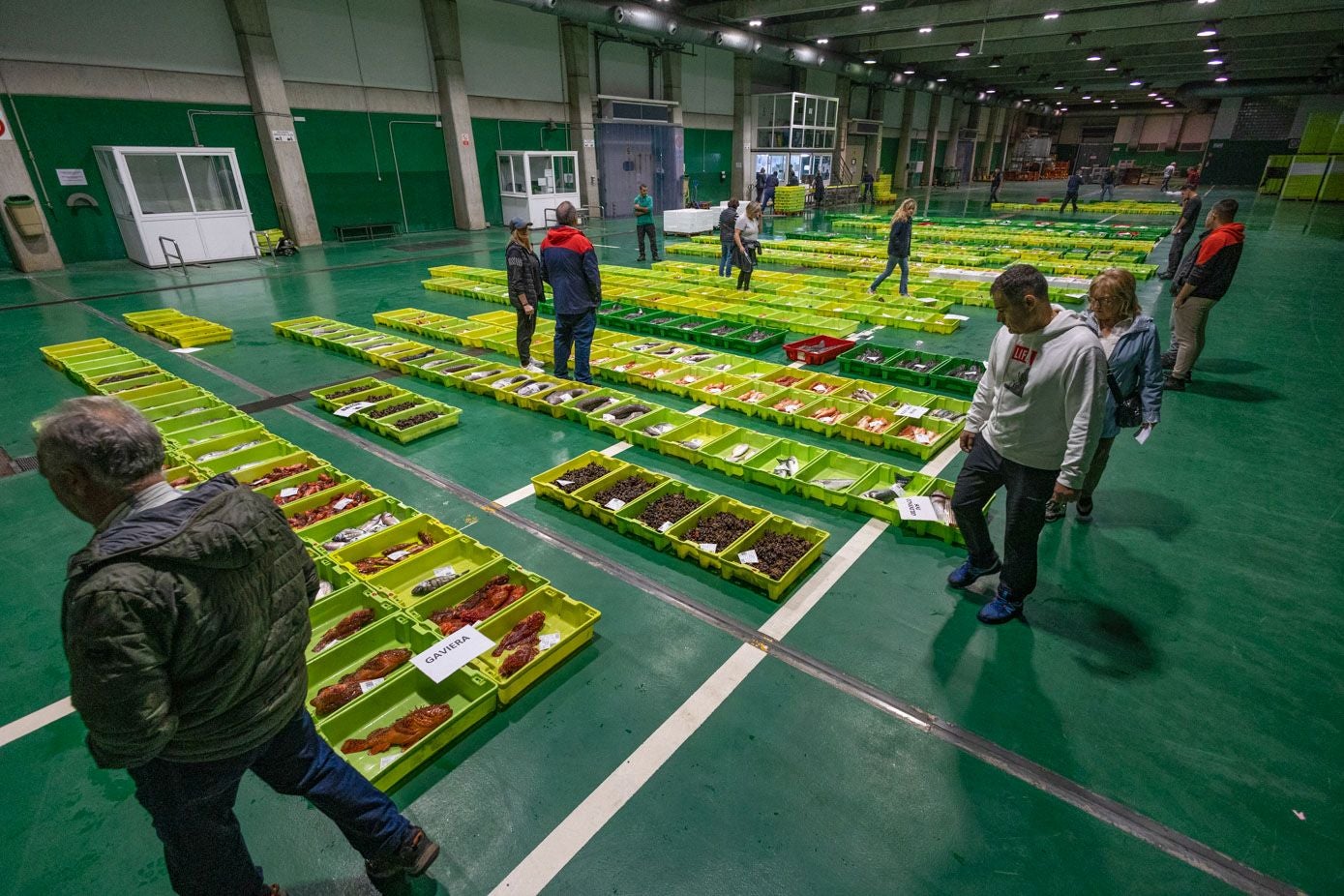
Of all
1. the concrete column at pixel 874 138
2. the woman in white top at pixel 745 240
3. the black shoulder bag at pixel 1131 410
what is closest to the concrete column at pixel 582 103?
the woman in white top at pixel 745 240

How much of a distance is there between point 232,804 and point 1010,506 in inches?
142

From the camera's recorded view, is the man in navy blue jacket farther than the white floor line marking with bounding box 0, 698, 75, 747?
Yes

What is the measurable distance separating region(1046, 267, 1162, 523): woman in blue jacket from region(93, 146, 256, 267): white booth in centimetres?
1842

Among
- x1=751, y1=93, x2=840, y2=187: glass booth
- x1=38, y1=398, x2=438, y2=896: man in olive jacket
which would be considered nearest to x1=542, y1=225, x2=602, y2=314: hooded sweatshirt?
x1=38, y1=398, x2=438, y2=896: man in olive jacket

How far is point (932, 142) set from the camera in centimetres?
4191

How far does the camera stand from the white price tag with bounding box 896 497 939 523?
14.8ft

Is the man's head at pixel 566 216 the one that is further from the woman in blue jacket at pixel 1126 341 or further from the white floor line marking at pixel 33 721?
the white floor line marking at pixel 33 721

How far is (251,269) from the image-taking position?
595 inches

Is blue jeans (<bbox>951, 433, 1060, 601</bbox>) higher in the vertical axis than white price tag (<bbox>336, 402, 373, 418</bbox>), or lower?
higher

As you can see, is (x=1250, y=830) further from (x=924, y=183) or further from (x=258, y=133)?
(x=924, y=183)

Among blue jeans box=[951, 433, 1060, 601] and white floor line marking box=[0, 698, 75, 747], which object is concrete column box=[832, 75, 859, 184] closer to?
blue jeans box=[951, 433, 1060, 601]

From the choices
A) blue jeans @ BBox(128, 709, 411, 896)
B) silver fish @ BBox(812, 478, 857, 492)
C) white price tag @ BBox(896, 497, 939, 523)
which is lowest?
silver fish @ BBox(812, 478, 857, 492)

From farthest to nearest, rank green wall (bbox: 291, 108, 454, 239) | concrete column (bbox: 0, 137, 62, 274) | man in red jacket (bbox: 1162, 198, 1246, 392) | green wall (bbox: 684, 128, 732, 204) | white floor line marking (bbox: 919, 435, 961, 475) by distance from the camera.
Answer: green wall (bbox: 684, 128, 732, 204), green wall (bbox: 291, 108, 454, 239), concrete column (bbox: 0, 137, 62, 274), man in red jacket (bbox: 1162, 198, 1246, 392), white floor line marking (bbox: 919, 435, 961, 475)

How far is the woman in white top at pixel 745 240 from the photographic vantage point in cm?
1140
